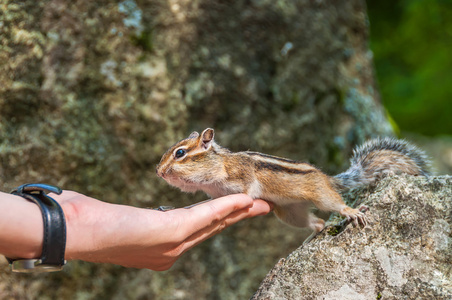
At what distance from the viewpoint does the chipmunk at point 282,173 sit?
7.14 feet

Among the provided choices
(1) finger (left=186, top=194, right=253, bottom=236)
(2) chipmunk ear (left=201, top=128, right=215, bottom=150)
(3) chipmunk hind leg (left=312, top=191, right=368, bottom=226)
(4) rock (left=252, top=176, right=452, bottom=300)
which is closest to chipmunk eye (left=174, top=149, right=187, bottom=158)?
(2) chipmunk ear (left=201, top=128, right=215, bottom=150)

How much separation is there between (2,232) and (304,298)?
3.41 feet

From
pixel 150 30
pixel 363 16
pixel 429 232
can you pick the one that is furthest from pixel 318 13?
pixel 429 232

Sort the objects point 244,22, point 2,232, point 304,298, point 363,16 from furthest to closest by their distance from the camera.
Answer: point 363,16 → point 244,22 → point 304,298 → point 2,232

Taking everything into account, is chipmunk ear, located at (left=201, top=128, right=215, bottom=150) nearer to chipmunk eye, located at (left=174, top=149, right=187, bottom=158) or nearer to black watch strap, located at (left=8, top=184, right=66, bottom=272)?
chipmunk eye, located at (left=174, top=149, right=187, bottom=158)

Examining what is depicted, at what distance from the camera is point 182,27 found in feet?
12.2

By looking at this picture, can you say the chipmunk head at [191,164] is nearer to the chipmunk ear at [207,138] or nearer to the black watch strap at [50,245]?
the chipmunk ear at [207,138]

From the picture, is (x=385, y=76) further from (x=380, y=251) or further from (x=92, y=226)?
(x=92, y=226)

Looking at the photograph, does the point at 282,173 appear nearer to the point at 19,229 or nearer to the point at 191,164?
the point at 191,164

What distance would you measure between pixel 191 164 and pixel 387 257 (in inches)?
40.1

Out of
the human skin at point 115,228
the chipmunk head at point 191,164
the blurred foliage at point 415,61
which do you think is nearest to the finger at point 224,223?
the human skin at point 115,228

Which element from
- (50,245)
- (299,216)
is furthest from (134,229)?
(299,216)

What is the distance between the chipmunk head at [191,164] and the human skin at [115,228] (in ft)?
0.84

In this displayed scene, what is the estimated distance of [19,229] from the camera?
4.92ft
